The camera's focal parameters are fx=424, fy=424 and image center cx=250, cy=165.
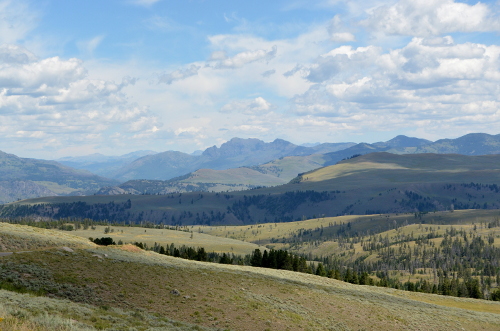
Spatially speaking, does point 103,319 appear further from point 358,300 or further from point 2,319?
point 358,300

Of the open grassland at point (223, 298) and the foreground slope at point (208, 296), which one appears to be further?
the open grassland at point (223, 298)

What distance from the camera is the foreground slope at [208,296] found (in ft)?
130

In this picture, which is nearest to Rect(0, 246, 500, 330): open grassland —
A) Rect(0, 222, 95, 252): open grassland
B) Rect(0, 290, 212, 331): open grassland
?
Rect(0, 290, 212, 331): open grassland

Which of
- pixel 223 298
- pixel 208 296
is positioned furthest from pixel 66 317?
pixel 223 298

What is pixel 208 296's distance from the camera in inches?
1817

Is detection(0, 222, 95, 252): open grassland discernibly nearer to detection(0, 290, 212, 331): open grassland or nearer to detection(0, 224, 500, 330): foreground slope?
detection(0, 224, 500, 330): foreground slope

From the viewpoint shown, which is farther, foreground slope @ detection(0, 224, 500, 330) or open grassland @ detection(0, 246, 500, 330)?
open grassland @ detection(0, 246, 500, 330)

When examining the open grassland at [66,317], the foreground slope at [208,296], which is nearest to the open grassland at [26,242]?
the foreground slope at [208,296]

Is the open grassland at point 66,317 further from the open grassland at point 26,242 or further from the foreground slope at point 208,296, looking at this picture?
the open grassland at point 26,242

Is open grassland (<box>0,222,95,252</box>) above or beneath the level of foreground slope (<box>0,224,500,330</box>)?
above

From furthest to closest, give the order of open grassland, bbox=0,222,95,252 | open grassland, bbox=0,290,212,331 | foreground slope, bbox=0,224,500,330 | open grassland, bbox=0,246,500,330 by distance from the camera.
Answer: open grassland, bbox=0,222,95,252 < open grassland, bbox=0,246,500,330 < foreground slope, bbox=0,224,500,330 < open grassland, bbox=0,290,212,331

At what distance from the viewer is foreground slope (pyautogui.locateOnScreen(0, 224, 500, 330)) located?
39.7 meters

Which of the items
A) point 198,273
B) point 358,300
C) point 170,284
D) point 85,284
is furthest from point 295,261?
point 85,284

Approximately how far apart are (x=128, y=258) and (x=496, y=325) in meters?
54.0
